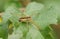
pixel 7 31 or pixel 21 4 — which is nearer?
pixel 7 31

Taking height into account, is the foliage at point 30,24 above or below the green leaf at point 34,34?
above

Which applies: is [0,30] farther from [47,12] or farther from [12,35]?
[47,12]

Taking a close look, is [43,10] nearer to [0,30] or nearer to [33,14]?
[33,14]

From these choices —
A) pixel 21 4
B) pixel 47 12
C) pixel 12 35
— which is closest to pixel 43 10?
pixel 47 12

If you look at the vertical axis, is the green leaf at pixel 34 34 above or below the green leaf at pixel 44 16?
below

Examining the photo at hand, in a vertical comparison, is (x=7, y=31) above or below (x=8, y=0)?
below

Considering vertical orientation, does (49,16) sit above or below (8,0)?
below

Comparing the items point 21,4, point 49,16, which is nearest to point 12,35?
point 49,16

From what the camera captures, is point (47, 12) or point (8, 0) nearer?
point (47, 12)

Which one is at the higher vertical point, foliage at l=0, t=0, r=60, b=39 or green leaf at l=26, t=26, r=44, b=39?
foliage at l=0, t=0, r=60, b=39
